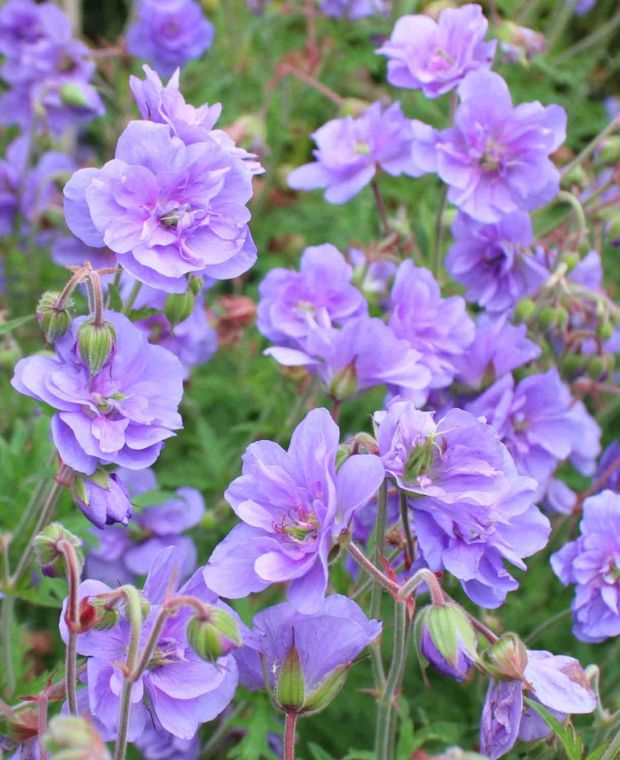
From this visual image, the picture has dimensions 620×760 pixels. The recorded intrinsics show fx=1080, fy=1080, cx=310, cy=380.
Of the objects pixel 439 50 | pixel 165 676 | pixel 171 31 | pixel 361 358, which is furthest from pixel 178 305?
pixel 171 31

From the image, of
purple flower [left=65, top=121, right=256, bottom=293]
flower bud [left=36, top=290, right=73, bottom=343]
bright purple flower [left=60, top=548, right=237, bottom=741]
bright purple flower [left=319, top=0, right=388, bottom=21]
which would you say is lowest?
bright purple flower [left=319, top=0, right=388, bottom=21]

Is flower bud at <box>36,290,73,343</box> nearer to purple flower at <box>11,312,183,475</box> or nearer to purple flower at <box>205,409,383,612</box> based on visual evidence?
purple flower at <box>11,312,183,475</box>

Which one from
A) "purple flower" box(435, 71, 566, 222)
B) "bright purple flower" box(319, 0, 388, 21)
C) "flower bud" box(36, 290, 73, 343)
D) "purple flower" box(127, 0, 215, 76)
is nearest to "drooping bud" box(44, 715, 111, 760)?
"flower bud" box(36, 290, 73, 343)

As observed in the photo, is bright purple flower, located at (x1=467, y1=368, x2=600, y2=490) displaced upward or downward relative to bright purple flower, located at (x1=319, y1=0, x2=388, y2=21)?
upward

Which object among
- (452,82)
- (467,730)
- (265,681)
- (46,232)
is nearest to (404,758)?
(467,730)

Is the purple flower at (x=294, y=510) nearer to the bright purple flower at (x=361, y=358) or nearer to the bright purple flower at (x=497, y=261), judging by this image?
the bright purple flower at (x=361, y=358)

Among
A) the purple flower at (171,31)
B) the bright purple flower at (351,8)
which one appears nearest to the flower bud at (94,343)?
the purple flower at (171,31)
